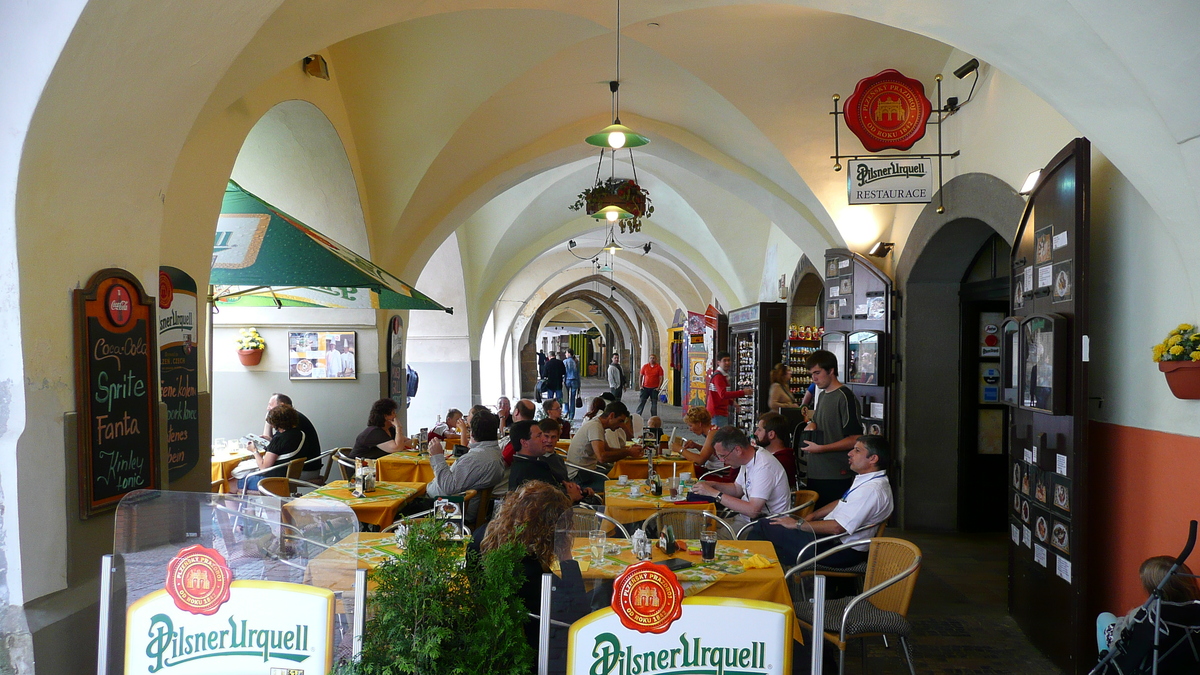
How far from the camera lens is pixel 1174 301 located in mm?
3473

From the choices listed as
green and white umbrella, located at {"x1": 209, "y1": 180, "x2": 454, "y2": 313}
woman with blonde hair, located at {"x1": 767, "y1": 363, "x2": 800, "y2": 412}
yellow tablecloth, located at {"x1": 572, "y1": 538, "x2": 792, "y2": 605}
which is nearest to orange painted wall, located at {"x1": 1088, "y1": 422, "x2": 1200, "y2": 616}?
yellow tablecloth, located at {"x1": 572, "y1": 538, "x2": 792, "y2": 605}

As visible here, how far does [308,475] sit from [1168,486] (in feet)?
17.9

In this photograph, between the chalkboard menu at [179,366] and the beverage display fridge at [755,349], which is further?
the beverage display fridge at [755,349]

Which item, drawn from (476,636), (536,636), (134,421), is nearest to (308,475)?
(134,421)

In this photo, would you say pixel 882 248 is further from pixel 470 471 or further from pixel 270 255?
pixel 270 255

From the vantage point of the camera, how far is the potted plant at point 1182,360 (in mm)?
3156

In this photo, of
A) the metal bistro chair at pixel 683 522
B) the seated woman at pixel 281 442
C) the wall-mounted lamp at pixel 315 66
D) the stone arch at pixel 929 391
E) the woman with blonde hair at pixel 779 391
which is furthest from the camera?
the woman with blonde hair at pixel 779 391

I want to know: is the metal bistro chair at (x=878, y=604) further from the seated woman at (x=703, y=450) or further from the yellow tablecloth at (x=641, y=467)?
the yellow tablecloth at (x=641, y=467)

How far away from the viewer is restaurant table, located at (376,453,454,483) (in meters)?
6.18

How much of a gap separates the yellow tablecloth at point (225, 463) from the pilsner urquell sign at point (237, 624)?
4.63 m

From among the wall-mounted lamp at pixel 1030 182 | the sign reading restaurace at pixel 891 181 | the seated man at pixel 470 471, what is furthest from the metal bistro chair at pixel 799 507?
the sign reading restaurace at pixel 891 181

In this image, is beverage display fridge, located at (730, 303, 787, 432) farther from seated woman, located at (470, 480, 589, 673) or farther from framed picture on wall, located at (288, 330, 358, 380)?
seated woman, located at (470, 480, 589, 673)

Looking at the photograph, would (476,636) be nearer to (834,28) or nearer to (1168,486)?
(1168,486)

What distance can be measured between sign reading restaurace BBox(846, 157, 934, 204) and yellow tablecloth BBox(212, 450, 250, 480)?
5.13 m
